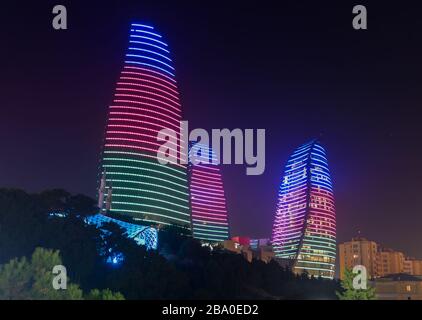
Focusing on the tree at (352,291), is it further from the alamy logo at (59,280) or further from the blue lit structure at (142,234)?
the blue lit structure at (142,234)

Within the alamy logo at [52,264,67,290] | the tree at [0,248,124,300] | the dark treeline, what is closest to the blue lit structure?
the dark treeline

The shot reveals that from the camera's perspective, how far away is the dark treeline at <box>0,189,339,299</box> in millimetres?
62312

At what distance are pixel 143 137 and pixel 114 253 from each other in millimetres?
97314

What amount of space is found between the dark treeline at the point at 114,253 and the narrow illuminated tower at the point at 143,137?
232ft

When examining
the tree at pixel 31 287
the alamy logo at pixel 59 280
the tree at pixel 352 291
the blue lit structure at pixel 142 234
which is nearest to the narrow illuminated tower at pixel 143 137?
the blue lit structure at pixel 142 234

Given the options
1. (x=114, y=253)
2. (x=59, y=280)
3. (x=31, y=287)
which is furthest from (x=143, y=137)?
(x=31, y=287)

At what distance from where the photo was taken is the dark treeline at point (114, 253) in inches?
2453

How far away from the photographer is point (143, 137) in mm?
171250

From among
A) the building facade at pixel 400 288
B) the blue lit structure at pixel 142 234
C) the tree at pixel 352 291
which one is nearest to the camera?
the tree at pixel 352 291

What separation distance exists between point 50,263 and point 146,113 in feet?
444

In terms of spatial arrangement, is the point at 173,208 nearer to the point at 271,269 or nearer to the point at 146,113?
the point at 146,113

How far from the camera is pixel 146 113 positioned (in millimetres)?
173875

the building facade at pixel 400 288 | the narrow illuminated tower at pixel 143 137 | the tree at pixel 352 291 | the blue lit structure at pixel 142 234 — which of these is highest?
the narrow illuminated tower at pixel 143 137
